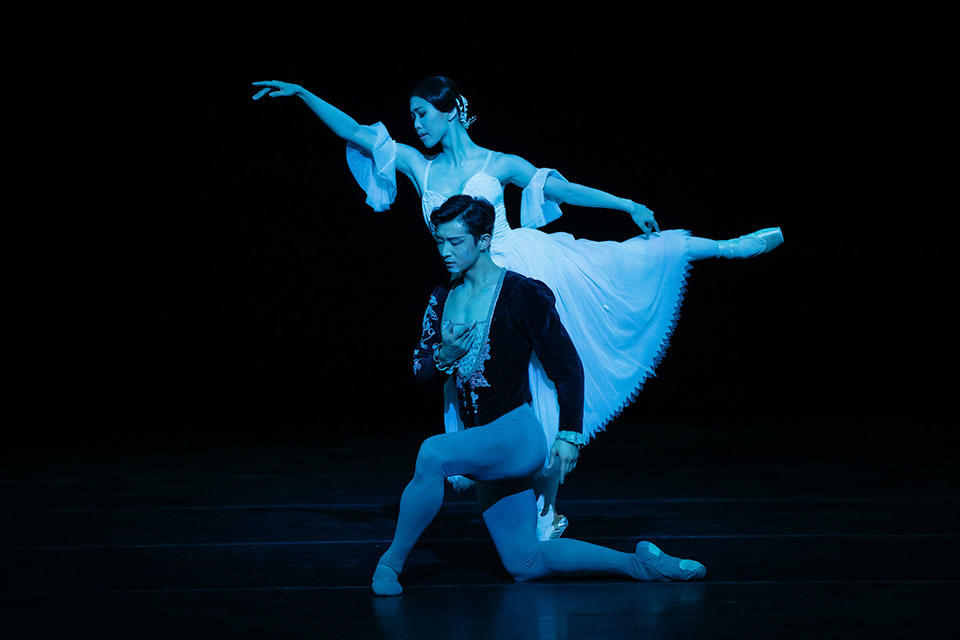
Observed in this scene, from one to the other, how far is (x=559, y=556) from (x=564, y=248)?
0.95 meters

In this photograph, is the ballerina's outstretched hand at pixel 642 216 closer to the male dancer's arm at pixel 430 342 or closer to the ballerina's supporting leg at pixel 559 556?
the male dancer's arm at pixel 430 342

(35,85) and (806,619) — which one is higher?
(35,85)

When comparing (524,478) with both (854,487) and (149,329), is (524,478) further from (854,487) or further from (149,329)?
(149,329)

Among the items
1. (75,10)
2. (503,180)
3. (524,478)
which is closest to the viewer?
(524,478)

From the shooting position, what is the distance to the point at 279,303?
232 inches

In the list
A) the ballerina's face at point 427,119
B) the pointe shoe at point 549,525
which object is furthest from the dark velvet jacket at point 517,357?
the ballerina's face at point 427,119

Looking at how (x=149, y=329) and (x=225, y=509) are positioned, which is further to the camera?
(x=149, y=329)

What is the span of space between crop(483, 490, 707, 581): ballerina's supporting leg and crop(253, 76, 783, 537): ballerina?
17.2 inches

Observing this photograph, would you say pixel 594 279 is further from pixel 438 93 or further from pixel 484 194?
pixel 438 93

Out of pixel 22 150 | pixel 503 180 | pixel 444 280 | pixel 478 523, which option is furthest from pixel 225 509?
pixel 22 150

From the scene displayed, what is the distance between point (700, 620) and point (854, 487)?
176cm

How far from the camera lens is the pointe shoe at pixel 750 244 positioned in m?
3.22

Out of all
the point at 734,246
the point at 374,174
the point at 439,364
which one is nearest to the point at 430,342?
the point at 439,364

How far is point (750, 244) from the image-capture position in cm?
327
